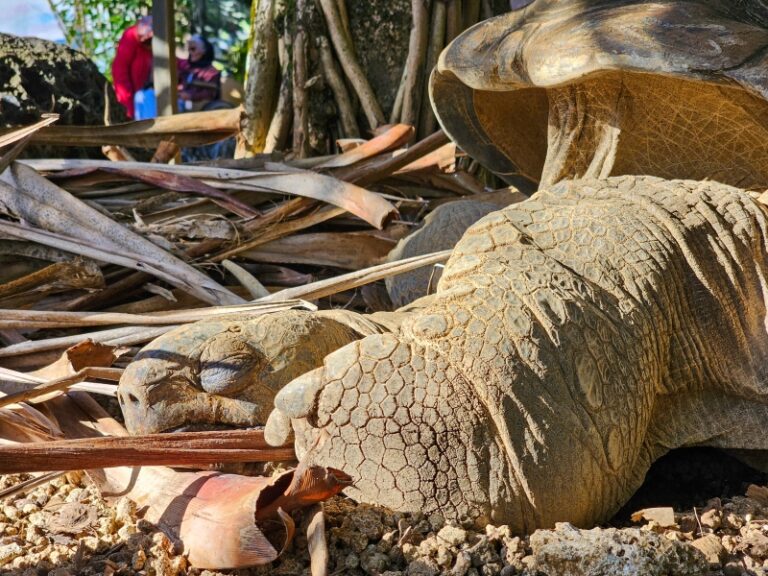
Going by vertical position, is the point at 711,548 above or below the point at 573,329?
below

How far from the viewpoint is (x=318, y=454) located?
1.84m

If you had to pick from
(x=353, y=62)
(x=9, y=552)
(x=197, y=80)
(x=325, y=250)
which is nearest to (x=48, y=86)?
(x=353, y=62)

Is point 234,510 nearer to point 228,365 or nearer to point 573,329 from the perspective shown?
point 228,365

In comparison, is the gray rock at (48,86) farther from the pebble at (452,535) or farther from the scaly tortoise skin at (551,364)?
the pebble at (452,535)

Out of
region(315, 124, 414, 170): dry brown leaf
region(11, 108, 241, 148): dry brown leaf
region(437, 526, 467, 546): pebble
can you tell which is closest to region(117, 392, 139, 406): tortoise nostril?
region(437, 526, 467, 546): pebble

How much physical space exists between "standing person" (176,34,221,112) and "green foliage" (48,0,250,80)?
2.31 m

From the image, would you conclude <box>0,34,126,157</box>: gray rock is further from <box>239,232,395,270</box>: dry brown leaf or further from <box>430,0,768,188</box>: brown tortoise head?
<box>430,0,768,188</box>: brown tortoise head

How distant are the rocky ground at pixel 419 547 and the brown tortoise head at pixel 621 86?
3.40 feet

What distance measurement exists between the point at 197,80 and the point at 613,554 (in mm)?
7831

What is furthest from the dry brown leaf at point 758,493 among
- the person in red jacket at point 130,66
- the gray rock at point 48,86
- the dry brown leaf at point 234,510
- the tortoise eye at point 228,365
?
the person in red jacket at point 130,66

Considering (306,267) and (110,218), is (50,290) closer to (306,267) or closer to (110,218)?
(110,218)

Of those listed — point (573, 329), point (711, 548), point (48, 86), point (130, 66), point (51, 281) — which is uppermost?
point (48, 86)

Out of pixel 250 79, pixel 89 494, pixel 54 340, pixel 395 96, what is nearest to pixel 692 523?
pixel 89 494

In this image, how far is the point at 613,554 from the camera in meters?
1.58
